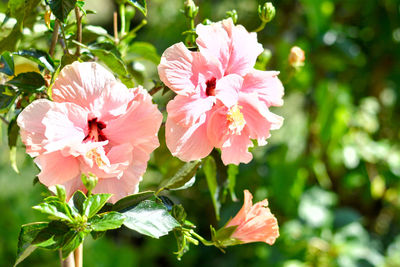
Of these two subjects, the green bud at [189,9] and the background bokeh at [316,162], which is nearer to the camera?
the green bud at [189,9]

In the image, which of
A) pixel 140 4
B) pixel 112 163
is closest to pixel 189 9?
pixel 140 4

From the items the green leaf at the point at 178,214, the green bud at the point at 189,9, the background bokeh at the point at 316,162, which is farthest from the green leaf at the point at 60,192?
the background bokeh at the point at 316,162

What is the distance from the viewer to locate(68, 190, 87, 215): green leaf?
36 cm

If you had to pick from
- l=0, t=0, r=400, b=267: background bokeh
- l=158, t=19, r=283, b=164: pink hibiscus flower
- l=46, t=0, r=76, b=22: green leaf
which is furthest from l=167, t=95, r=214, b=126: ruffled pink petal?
l=0, t=0, r=400, b=267: background bokeh

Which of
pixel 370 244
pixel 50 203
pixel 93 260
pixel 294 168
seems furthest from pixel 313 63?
pixel 50 203

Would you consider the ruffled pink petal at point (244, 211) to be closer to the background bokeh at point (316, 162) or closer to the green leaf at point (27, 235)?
the green leaf at point (27, 235)

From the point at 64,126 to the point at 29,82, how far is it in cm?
9

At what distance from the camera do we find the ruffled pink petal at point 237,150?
0.41m

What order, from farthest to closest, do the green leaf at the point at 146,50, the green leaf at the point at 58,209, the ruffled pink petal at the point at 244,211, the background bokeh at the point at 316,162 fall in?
the background bokeh at the point at 316,162 → the green leaf at the point at 146,50 → the ruffled pink petal at the point at 244,211 → the green leaf at the point at 58,209

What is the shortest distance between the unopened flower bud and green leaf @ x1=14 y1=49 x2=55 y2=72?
0.86ft

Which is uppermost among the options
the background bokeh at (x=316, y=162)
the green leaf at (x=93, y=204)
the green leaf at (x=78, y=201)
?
the green leaf at (x=93, y=204)

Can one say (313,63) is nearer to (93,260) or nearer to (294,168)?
(294,168)

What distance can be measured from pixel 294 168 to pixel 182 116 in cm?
92

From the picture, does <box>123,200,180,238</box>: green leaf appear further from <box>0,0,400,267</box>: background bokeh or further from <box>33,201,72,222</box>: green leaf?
<box>0,0,400,267</box>: background bokeh
